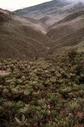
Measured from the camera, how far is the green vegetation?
16.0 metres

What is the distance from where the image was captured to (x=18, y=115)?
17359mm

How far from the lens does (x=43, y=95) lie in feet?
70.2

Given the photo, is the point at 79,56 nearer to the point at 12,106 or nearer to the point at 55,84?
the point at 55,84

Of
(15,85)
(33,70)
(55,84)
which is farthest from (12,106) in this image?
(33,70)

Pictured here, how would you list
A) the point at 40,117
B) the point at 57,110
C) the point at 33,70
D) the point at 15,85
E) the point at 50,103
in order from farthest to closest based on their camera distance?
the point at 33,70
the point at 15,85
the point at 50,103
the point at 57,110
the point at 40,117

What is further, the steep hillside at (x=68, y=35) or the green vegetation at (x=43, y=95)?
the steep hillside at (x=68, y=35)

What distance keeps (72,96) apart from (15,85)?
559 cm

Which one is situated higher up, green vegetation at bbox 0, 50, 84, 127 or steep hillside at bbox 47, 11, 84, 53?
green vegetation at bbox 0, 50, 84, 127

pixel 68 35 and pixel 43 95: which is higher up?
pixel 43 95

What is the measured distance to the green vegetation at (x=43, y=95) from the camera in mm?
16031

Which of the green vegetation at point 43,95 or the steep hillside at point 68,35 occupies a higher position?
the green vegetation at point 43,95

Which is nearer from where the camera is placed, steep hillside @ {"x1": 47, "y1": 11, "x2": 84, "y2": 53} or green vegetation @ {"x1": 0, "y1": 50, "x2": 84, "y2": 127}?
green vegetation @ {"x1": 0, "y1": 50, "x2": 84, "y2": 127}

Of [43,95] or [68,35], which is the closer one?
[43,95]

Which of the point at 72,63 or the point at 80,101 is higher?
the point at 80,101
